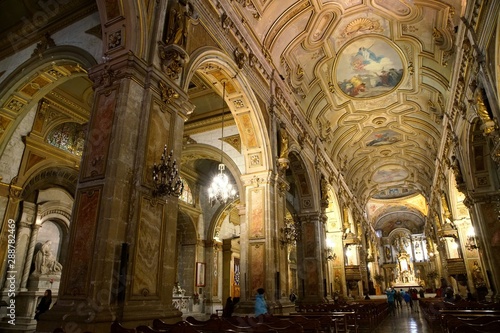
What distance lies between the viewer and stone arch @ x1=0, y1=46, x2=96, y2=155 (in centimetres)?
698

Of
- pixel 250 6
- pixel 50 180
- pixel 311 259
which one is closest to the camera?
pixel 250 6

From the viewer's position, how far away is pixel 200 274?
1562 centimetres

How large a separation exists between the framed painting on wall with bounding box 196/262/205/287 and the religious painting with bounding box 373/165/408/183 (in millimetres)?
15722

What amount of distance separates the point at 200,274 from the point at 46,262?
679 cm

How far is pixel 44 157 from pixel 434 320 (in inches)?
460

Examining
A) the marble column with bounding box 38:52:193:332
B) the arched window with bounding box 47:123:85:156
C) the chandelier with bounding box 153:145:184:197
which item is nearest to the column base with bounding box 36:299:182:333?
the marble column with bounding box 38:52:193:332

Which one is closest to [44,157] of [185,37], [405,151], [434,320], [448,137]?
[185,37]

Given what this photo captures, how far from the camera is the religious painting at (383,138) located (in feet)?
65.0

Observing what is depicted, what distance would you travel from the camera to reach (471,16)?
8.38 m

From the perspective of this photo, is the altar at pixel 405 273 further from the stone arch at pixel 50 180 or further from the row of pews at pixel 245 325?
the stone arch at pixel 50 180

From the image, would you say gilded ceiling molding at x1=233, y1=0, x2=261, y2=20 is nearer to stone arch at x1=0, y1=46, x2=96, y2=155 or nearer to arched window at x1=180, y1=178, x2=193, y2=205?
stone arch at x1=0, y1=46, x2=96, y2=155

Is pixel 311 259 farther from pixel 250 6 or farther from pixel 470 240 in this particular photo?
pixel 250 6

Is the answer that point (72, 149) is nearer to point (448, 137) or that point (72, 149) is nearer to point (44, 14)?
point (44, 14)

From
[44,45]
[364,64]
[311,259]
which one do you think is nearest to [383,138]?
[364,64]
